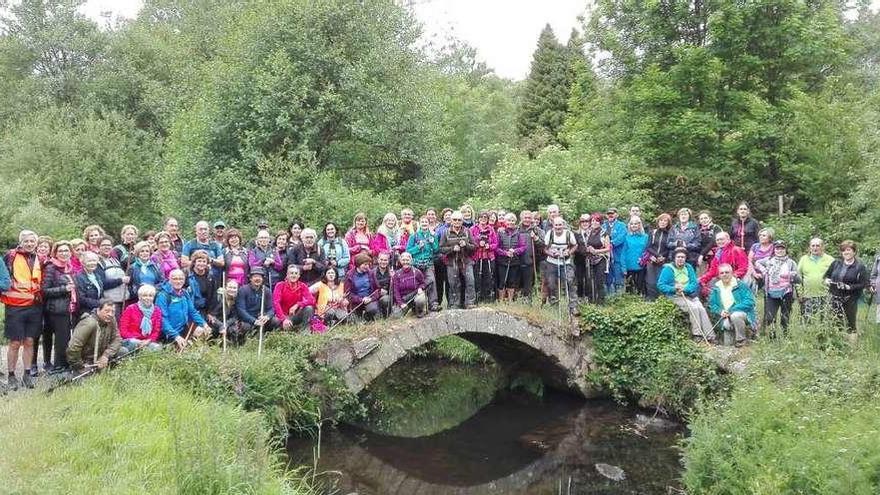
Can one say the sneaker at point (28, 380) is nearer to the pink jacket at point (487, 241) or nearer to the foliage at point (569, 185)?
the pink jacket at point (487, 241)

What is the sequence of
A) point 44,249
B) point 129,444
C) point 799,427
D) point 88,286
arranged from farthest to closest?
point 88,286, point 44,249, point 799,427, point 129,444

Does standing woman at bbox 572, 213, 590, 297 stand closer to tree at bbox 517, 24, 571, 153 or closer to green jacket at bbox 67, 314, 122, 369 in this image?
green jacket at bbox 67, 314, 122, 369

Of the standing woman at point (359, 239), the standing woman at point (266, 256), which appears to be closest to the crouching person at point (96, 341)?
the standing woman at point (266, 256)

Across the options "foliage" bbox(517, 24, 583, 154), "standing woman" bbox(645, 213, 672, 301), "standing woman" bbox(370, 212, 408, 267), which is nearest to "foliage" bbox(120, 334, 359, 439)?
"standing woman" bbox(370, 212, 408, 267)

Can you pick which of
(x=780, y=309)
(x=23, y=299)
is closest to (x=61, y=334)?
(x=23, y=299)

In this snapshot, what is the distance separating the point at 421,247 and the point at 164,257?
355cm

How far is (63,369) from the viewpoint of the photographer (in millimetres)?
8117

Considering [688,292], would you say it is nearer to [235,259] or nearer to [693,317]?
[693,317]

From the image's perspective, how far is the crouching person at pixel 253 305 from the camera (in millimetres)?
9375

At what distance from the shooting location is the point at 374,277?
10.4m

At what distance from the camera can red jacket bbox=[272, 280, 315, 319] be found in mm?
9750

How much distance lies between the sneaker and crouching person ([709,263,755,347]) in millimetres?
9153

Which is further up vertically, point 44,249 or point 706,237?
point 44,249

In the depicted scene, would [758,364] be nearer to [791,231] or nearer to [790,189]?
[791,231]
